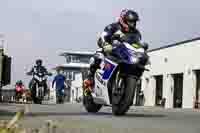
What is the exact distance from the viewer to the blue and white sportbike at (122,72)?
8.35 meters

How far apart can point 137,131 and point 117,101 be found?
3.58m

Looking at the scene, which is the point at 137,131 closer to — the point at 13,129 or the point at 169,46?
the point at 13,129

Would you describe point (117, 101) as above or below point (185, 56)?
below

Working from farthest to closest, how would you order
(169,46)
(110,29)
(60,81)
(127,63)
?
(169,46), (60,81), (110,29), (127,63)

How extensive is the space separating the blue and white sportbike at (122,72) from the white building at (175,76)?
110 feet

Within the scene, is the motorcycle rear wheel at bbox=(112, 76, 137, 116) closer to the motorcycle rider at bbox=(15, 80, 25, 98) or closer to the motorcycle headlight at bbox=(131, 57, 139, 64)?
the motorcycle headlight at bbox=(131, 57, 139, 64)

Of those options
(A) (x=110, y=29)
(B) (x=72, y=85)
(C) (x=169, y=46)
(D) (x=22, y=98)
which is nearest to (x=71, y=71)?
(B) (x=72, y=85)

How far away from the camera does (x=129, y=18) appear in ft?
28.6

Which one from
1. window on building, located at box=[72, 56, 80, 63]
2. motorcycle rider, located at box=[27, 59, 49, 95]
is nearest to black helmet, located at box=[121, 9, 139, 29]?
motorcycle rider, located at box=[27, 59, 49, 95]

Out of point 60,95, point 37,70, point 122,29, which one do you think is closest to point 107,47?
point 122,29

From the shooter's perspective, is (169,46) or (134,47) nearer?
(134,47)

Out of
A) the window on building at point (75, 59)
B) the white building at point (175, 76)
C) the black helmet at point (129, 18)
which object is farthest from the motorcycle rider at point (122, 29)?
the window on building at point (75, 59)

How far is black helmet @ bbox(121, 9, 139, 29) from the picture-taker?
28.6 ft

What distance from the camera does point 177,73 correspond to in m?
48.1
